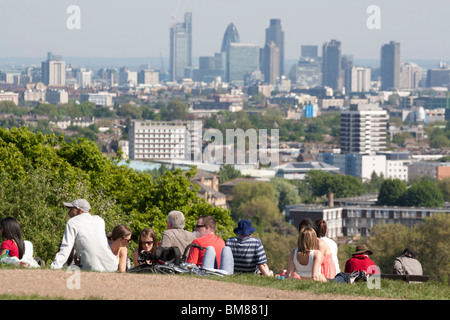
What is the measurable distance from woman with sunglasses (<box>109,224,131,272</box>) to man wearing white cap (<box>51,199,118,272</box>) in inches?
10.8

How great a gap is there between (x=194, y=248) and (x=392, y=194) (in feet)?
291

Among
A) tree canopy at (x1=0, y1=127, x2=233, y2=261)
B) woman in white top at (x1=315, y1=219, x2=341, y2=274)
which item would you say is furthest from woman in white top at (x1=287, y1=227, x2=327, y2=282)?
tree canopy at (x1=0, y1=127, x2=233, y2=261)

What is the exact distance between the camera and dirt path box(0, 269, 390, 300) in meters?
10.8

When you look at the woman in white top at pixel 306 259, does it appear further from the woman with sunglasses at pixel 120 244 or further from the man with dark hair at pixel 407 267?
the woman with sunglasses at pixel 120 244

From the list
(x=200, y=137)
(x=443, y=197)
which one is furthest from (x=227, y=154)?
(x=443, y=197)

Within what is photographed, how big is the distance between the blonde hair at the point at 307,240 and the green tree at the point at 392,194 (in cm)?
8735

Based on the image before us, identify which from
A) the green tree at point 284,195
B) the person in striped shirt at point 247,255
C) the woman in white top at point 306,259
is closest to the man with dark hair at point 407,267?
the woman in white top at point 306,259

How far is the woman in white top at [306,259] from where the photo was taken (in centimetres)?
1252

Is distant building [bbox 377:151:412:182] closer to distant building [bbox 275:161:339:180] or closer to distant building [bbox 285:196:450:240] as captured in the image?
distant building [bbox 275:161:339:180]

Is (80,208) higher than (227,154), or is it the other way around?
(80,208)

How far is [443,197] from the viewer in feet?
352

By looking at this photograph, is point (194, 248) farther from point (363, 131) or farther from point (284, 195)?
point (363, 131)

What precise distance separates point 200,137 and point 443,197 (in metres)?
56.4
